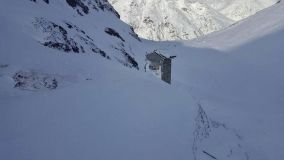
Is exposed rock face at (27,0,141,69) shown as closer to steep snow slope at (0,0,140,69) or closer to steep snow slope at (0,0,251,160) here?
steep snow slope at (0,0,140,69)

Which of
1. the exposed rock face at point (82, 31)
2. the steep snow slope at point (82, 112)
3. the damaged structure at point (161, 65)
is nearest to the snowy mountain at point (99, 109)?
the steep snow slope at point (82, 112)

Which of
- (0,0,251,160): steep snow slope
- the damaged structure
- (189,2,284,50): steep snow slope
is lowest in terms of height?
(0,0,251,160): steep snow slope

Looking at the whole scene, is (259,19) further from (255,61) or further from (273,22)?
(255,61)

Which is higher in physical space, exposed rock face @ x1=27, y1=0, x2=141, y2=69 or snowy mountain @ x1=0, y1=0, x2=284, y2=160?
exposed rock face @ x1=27, y1=0, x2=141, y2=69

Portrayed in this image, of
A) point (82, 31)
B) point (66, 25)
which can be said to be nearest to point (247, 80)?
point (82, 31)

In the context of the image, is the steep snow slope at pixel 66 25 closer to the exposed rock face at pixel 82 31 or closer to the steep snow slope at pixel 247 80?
the exposed rock face at pixel 82 31

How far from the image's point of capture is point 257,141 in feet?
51.3

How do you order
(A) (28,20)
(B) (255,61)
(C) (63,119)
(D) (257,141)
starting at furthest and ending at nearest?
(B) (255,61) < (A) (28,20) < (D) (257,141) < (C) (63,119)

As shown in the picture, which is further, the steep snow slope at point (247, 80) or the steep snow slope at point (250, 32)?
the steep snow slope at point (250, 32)

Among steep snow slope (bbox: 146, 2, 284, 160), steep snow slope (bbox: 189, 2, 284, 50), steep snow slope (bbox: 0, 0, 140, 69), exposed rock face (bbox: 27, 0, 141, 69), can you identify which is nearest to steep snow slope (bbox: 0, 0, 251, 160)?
steep snow slope (bbox: 0, 0, 140, 69)

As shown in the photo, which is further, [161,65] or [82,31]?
[161,65]

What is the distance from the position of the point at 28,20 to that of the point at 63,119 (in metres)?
9.56

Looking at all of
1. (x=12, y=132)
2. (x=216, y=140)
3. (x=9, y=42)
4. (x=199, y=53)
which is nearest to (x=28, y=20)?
(x=9, y=42)

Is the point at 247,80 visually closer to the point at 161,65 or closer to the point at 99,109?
the point at 161,65
